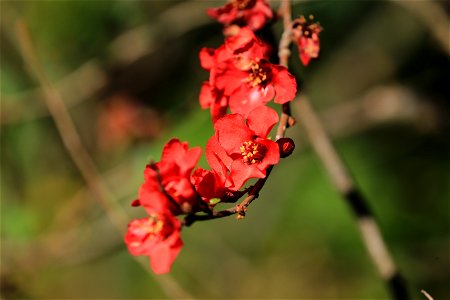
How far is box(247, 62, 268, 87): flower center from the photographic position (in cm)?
92

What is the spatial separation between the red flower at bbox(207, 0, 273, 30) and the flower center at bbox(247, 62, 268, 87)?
0.30 ft

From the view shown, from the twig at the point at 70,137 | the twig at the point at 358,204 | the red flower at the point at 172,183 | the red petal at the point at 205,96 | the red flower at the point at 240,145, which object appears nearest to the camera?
the red flower at the point at 172,183

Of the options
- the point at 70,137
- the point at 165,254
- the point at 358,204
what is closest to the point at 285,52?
the point at 165,254

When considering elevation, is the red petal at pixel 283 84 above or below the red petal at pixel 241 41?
below

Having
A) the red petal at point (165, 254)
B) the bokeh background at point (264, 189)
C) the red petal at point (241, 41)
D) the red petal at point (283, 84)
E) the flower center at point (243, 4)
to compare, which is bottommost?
the bokeh background at point (264, 189)

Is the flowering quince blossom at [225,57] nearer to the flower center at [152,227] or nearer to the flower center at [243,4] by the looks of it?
the flower center at [243,4]

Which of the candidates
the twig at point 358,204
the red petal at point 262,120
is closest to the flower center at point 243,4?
the red petal at point 262,120

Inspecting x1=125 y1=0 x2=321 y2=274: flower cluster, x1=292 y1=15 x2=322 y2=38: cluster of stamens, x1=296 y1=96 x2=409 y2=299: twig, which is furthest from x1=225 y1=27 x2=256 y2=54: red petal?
x1=296 y1=96 x2=409 y2=299: twig

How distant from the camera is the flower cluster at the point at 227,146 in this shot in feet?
2.48

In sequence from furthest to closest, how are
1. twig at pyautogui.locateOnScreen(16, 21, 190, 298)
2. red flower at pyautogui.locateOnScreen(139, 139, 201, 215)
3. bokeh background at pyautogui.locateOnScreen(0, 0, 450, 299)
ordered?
bokeh background at pyautogui.locateOnScreen(0, 0, 450, 299)
twig at pyautogui.locateOnScreen(16, 21, 190, 298)
red flower at pyautogui.locateOnScreen(139, 139, 201, 215)

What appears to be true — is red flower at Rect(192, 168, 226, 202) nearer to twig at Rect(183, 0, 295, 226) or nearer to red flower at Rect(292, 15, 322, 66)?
twig at Rect(183, 0, 295, 226)

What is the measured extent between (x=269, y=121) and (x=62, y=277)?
211 cm

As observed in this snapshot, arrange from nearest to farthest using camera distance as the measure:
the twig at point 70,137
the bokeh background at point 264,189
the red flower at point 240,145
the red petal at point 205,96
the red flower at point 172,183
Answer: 1. the red flower at point 172,183
2. the red flower at point 240,145
3. the red petal at point 205,96
4. the twig at point 70,137
5. the bokeh background at point 264,189

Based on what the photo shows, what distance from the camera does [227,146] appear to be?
871 millimetres
